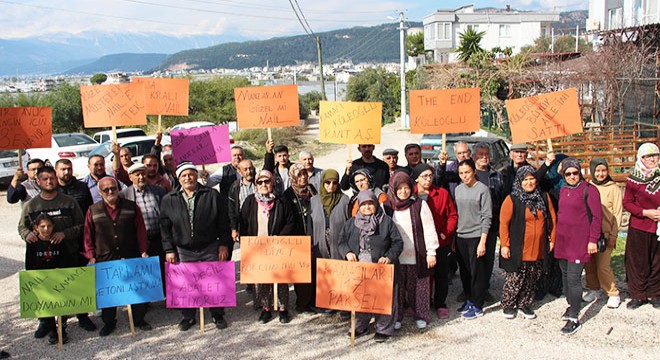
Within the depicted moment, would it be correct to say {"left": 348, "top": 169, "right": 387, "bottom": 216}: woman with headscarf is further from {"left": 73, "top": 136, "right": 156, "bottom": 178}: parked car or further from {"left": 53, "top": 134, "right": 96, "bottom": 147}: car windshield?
{"left": 53, "top": 134, "right": 96, "bottom": 147}: car windshield

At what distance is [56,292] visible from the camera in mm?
5410

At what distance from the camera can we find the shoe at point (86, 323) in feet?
19.4

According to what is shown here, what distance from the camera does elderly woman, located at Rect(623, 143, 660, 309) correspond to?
19.0ft

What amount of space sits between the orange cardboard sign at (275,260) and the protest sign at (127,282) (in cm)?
94

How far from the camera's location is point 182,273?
5777 mm

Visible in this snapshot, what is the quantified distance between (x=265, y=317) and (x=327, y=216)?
1.34m

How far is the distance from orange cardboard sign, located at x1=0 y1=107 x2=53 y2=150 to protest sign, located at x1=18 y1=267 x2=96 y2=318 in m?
2.06

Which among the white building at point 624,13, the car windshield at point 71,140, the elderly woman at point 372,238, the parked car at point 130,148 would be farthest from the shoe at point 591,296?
the white building at point 624,13

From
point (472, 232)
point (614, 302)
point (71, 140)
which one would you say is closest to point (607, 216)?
point (614, 302)

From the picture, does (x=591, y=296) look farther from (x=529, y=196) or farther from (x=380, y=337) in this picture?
(x=380, y=337)

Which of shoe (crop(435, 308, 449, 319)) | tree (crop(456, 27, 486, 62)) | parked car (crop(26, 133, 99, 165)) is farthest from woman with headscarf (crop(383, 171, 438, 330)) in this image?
tree (crop(456, 27, 486, 62))

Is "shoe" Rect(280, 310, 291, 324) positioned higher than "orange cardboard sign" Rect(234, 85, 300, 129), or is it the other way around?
"orange cardboard sign" Rect(234, 85, 300, 129)

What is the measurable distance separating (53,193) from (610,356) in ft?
18.3

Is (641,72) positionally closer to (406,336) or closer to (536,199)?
(536,199)
